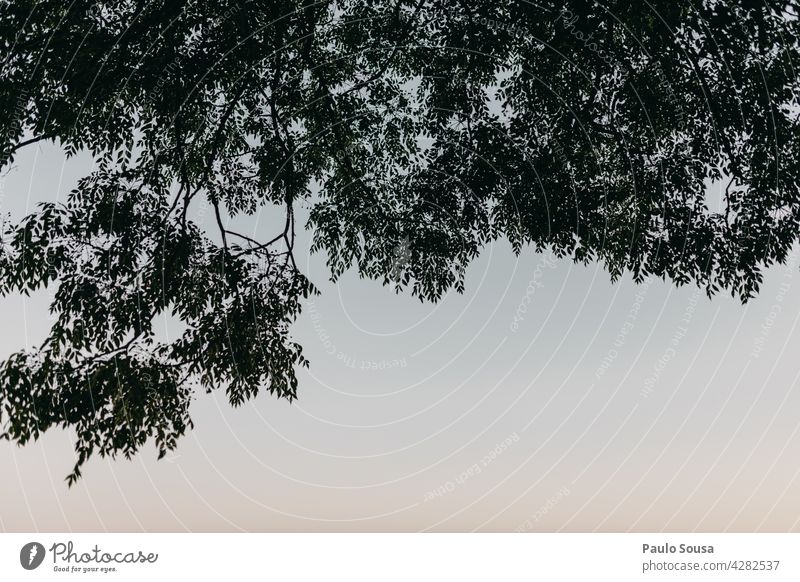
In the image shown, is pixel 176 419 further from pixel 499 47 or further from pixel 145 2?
pixel 499 47

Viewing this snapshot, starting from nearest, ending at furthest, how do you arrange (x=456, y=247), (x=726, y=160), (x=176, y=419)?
(x=176, y=419) → (x=726, y=160) → (x=456, y=247)

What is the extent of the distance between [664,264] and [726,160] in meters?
1.47

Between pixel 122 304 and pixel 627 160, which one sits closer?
pixel 122 304

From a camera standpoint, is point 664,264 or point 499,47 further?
point 499,47

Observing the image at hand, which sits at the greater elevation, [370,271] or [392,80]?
[392,80]

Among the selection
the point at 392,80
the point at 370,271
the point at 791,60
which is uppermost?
the point at 392,80

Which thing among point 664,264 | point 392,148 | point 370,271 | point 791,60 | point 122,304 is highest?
point 392,148

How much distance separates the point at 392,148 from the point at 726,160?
451cm

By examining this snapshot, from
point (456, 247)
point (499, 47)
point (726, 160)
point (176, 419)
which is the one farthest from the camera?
point (456, 247)

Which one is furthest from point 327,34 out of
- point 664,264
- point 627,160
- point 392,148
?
point 664,264

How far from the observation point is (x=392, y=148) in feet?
34.8

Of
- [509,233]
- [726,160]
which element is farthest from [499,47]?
[726,160]

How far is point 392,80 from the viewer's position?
10.6 meters

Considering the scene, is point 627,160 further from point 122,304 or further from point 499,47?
point 122,304
